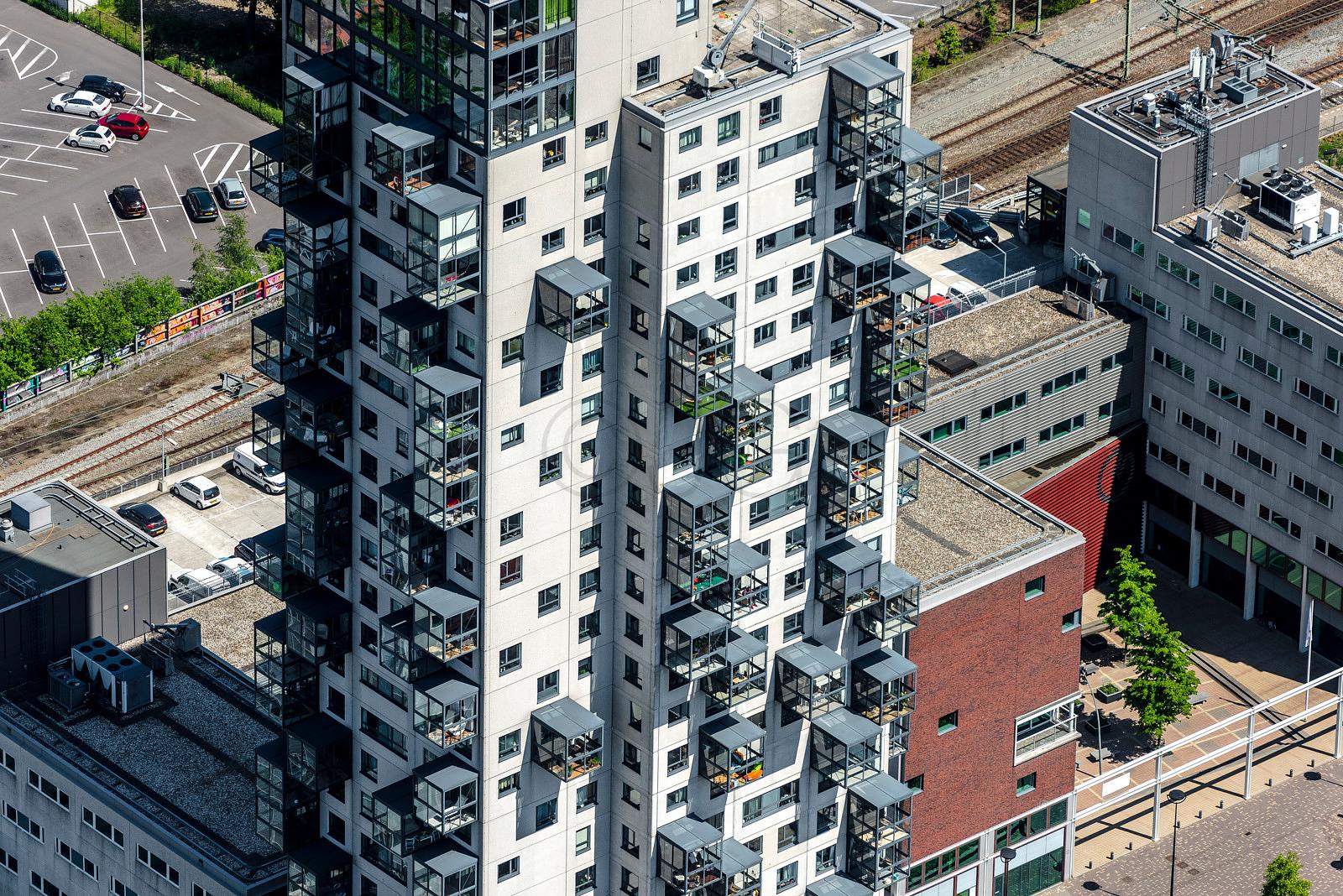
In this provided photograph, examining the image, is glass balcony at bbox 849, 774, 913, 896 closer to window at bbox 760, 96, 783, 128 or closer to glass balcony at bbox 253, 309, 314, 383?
glass balcony at bbox 253, 309, 314, 383

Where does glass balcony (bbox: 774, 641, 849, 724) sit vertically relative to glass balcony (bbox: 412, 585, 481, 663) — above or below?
below

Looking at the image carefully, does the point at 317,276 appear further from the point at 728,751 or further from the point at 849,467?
the point at 728,751

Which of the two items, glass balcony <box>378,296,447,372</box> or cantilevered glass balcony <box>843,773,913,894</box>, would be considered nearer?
glass balcony <box>378,296,447,372</box>

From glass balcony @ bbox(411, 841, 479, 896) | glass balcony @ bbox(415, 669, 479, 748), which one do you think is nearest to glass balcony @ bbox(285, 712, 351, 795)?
glass balcony @ bbox(411, 841, 479, 896)

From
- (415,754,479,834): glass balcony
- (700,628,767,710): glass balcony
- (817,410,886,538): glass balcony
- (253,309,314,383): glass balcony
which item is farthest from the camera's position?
(817,410,886,538): glass balcony

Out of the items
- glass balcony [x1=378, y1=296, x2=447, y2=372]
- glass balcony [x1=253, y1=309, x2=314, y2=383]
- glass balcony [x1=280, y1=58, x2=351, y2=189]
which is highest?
glass balcony [x1=280, y1=58, x2=351, y2=189]

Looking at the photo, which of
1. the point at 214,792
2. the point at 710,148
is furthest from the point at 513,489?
the point at 214,792

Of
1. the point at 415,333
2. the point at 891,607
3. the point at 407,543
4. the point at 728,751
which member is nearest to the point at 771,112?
the point at 415,333
